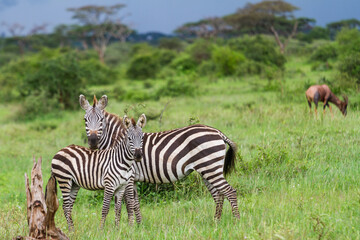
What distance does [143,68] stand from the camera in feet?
103

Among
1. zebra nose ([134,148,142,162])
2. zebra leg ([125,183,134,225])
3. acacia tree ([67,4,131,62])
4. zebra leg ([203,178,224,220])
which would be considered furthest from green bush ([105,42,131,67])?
zebra nose ([134,148,142,162])

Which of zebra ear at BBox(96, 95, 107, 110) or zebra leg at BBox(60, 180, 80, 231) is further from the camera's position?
zebra ear at BBox(96, 95, 107, 110)

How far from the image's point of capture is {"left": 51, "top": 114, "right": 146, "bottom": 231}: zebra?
473 centimetres

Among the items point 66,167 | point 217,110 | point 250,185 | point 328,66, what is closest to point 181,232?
point 66,167

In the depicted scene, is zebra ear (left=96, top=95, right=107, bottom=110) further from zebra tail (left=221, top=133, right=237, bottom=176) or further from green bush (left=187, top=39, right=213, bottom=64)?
green bush (left=187, top=39, right=213, bottom=64)

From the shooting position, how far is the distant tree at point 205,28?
55812 mm

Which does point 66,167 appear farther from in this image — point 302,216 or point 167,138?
point 302,216

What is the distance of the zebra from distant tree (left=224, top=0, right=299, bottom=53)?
37.9 m

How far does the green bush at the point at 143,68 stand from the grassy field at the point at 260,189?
750 inches

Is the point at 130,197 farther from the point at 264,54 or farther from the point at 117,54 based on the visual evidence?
the point at 117,54

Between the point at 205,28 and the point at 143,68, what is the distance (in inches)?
1149

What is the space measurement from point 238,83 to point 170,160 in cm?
1725

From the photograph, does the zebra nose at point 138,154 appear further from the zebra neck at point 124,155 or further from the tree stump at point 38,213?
the tree stump at point 38,213

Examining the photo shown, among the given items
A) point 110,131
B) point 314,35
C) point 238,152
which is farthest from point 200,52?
point 110,131
